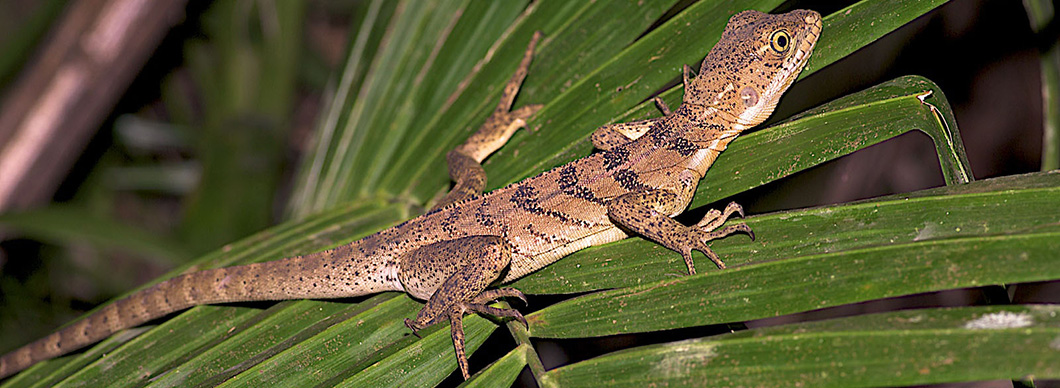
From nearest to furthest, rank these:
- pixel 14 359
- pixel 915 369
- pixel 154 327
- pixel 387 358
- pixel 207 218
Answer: pixel 915 369 → pixel 387 358 → pixel 154 327 → pixel 14 359 → pixel 207 218

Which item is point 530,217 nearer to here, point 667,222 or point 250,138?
point 667,222

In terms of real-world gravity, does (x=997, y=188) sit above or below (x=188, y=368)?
below

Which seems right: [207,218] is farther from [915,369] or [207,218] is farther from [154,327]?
[915,369]

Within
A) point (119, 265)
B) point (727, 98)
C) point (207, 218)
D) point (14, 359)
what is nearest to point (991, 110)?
point (727, 98)

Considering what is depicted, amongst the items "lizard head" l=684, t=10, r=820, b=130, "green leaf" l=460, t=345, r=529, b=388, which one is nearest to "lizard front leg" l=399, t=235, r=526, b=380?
"green leaf" l=460, t=345, r=529, b=388

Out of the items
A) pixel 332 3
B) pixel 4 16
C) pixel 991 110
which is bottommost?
pixel 991 110

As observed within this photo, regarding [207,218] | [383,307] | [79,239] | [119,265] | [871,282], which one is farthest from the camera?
[119,265]
